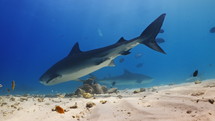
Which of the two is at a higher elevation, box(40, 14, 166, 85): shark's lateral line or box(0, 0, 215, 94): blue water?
box(0, 0, 215, 94): blue water

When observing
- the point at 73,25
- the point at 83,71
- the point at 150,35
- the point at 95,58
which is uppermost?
the point at 73,25

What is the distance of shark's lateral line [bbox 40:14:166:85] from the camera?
278 inches

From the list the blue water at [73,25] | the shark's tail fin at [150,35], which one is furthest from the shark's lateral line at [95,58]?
the blue water at [73,25]

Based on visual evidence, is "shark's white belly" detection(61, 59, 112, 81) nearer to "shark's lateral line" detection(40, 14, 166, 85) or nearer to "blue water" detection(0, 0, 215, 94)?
"shark's lateral line" detection(40, 14, 166, 85)

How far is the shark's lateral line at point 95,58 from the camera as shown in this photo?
706cm

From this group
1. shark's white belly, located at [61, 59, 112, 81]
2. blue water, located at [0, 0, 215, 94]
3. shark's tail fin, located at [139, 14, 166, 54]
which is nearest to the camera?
shark's tail fin, located at [139, 14, 166, 54]

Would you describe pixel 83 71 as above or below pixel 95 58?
below

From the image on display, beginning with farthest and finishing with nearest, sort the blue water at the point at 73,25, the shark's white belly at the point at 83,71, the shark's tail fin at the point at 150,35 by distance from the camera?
1. the blue water at the point at 73,25
2. the shark's white belly at the point at 83,71
3. the shark's tail fin at the point at 150,35

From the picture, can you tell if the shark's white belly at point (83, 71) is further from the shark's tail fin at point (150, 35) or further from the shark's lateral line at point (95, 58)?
the shark's tail fin at point (150, 35)

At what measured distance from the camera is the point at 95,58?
24.8 ft

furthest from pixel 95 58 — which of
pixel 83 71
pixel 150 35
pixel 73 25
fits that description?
pixel 73 25

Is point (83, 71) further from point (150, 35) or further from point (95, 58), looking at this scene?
point (150, 35)

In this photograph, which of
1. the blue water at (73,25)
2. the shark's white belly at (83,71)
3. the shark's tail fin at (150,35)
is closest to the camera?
the shark's tail fin at (150,35)

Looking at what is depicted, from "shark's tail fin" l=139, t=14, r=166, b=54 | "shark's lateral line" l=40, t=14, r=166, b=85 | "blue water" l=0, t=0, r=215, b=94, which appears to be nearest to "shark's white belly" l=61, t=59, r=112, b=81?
"shark's lateral line" l=40, t=14, r=166, b=85
